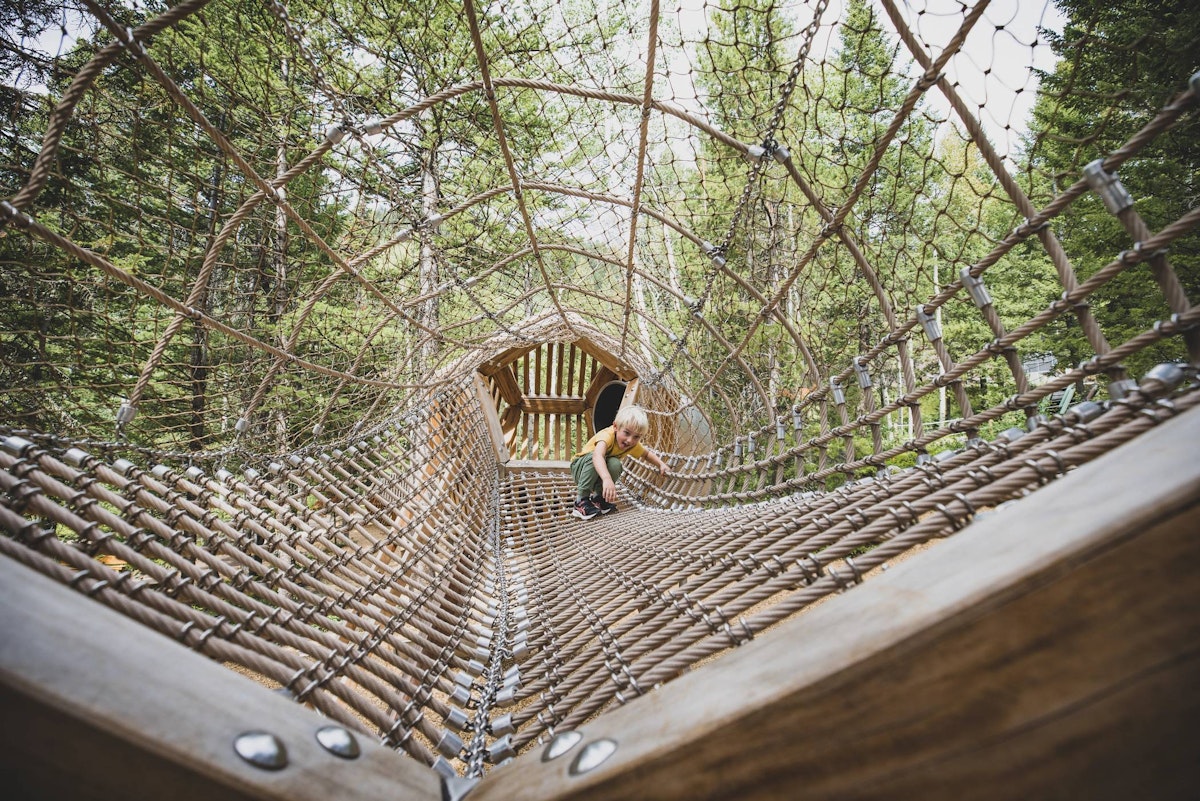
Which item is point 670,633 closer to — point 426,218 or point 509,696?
point 509,696

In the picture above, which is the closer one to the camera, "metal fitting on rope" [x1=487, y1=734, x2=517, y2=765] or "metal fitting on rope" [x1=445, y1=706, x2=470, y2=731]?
"metal fitting on rope" [x1=487, y1=734, x2=517, y2=765]

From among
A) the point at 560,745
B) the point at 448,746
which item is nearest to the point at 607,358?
the point at 448,746

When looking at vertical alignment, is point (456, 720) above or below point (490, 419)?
below

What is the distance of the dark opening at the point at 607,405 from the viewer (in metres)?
6.14

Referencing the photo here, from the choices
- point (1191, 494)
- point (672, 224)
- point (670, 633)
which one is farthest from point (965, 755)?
point (672, 224)

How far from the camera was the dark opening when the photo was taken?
242 inches

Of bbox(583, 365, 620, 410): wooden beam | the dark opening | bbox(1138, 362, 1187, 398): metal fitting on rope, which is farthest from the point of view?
the dark opening

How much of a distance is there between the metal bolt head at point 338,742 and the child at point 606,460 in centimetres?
251

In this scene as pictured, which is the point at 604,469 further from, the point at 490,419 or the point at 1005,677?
the point at 1005,677

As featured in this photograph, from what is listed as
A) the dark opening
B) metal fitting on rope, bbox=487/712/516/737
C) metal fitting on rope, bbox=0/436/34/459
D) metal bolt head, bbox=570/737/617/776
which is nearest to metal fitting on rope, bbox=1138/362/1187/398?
metal bolt head, bbox=570/737/617/776

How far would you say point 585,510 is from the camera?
318 cm

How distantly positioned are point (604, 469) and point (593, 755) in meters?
2.59

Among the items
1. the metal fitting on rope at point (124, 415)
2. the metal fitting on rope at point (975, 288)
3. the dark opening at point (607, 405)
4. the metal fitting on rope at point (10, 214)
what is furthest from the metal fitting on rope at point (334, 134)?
the dark opening at point (607, 405)

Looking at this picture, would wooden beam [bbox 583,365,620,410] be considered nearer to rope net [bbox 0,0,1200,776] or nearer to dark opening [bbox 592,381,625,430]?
dark opening [bbox 592,381,625,430]
